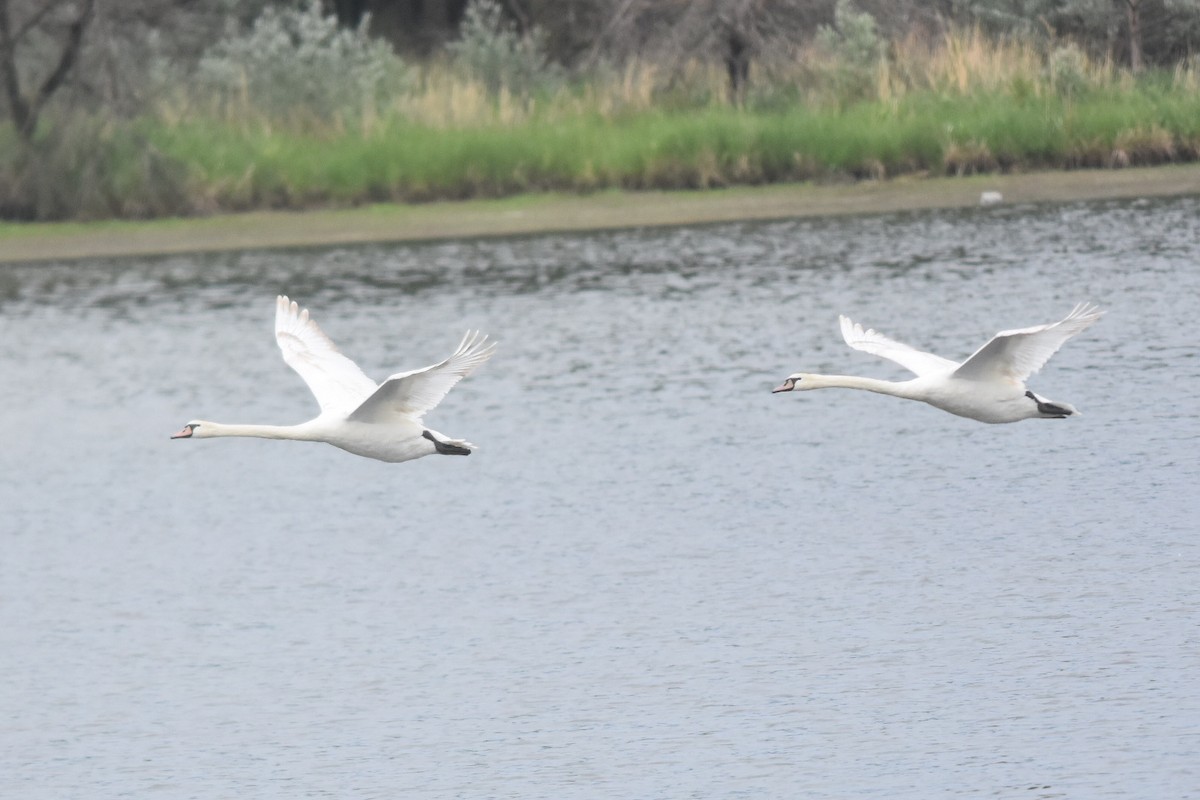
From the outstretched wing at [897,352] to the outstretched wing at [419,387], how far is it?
274cm

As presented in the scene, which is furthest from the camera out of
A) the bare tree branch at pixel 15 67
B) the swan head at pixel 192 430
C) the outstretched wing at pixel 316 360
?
the bare tree branch at pixel 15 67

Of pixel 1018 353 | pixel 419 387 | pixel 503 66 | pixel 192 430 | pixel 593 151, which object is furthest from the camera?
pixel 503 66

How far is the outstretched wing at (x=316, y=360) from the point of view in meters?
15.3

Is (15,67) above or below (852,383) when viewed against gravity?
above

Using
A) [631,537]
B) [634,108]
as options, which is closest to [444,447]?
[631,537]

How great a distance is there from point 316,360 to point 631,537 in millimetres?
5439

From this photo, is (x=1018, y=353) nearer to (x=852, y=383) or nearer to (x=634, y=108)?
(x=852, y=383)

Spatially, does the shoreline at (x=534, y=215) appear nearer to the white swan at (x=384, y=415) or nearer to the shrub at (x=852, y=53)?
the shrub at (x=852, y=53)

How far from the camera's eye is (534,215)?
33531mm

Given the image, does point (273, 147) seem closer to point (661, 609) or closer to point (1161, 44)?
point (1161, 44)

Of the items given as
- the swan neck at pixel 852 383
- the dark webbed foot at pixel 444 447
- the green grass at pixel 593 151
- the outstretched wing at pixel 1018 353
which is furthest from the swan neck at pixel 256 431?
the green grass at pixel 593 151

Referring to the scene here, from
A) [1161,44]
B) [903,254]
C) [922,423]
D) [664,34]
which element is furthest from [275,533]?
[1161,44]

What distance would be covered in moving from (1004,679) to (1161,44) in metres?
21.2

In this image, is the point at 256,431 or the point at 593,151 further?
the point at 593,151
